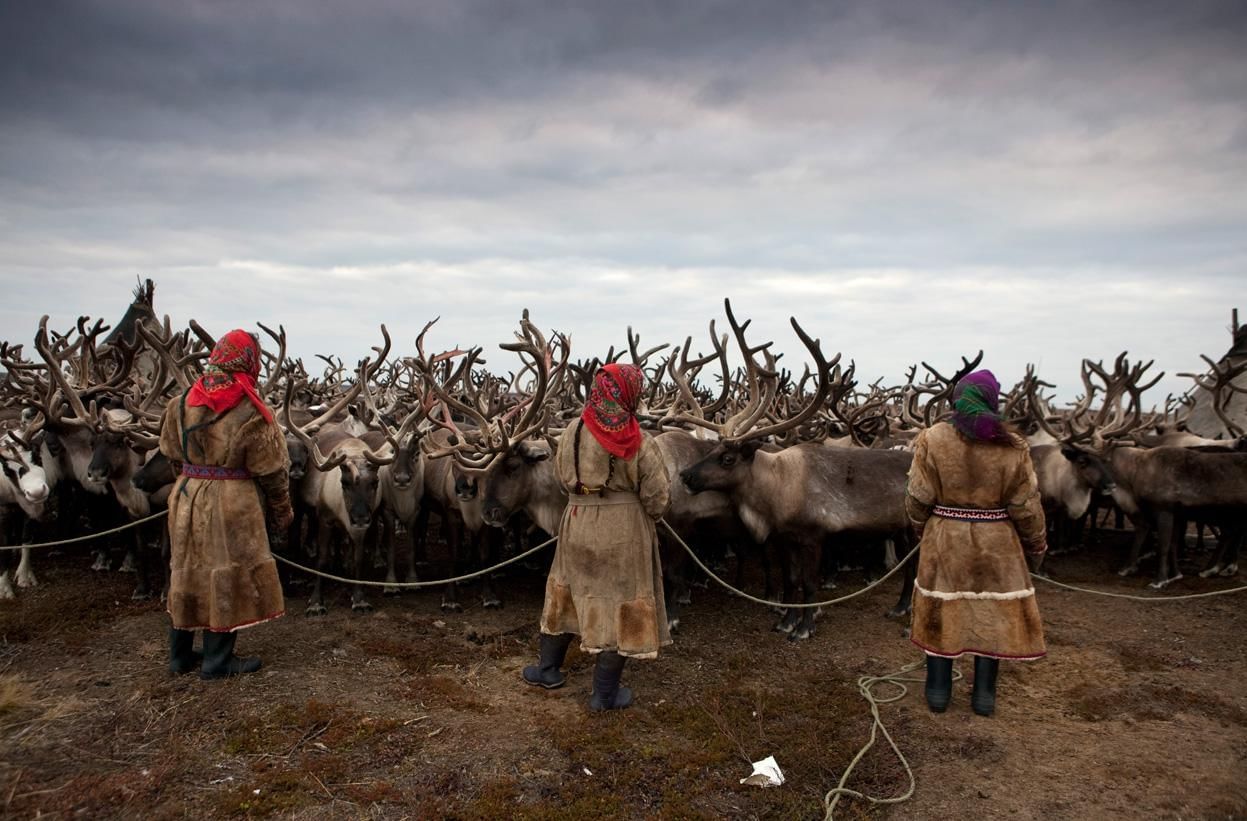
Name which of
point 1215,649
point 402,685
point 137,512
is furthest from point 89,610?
point 1215,649

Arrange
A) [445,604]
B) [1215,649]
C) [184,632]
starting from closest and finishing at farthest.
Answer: [184,632] < [1215,649] < [445,604]

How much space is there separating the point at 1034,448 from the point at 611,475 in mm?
8048

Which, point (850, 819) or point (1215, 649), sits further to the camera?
point (1215, 649)

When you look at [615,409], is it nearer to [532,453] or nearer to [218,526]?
[532,453]

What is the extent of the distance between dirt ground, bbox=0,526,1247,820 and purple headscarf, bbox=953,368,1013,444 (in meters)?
1.96

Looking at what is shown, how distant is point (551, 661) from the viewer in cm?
541

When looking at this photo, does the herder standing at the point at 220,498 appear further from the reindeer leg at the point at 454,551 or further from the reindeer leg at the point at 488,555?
the reindeer leg at the point at 488,555

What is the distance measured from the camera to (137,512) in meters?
7.37

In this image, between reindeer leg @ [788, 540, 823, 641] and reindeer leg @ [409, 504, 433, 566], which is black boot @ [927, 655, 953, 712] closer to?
reindeer leg @ [788, 540, 823, 641]

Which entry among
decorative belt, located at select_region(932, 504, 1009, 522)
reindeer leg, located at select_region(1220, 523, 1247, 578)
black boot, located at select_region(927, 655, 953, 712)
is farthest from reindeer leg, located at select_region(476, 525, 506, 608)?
reindeer leg, located at select_region(1220, 523, 1247, 578)

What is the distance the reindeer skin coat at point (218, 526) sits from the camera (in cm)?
508

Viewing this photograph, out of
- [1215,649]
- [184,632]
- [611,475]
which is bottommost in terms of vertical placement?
[1215,649]

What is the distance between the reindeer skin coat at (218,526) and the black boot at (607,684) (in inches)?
94.0

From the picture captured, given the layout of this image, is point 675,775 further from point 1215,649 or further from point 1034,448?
point 1034,448
